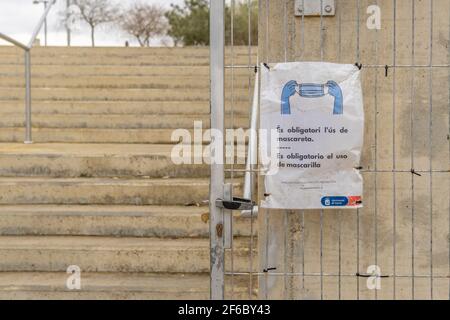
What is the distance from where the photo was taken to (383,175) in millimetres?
Answer: 3771

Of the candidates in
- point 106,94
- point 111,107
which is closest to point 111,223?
point 111,107

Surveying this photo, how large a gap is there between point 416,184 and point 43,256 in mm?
2479

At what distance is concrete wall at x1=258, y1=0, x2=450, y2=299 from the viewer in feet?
12.2

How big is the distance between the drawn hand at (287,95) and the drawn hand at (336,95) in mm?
170

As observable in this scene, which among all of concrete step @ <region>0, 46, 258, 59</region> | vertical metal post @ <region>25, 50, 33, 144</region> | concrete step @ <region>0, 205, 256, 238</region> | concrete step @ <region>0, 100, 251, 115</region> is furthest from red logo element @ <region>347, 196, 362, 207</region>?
concrete step @ <region>0, 46, 258, 59</region>

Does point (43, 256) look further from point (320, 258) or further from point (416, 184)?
point (416, 184)

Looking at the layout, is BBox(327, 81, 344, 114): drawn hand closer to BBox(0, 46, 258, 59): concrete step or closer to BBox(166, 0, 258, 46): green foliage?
BBox(0, 46, 258, 59): concrete step

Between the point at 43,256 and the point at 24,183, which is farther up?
the point at 24,183

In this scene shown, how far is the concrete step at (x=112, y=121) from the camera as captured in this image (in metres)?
7.00

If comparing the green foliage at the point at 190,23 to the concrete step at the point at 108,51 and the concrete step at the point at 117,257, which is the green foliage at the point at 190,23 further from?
the concrete step at the point at 117,257

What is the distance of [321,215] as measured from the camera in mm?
3715

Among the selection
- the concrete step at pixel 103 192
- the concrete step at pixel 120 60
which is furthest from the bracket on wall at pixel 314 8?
the concrete step at pixel 120 60
